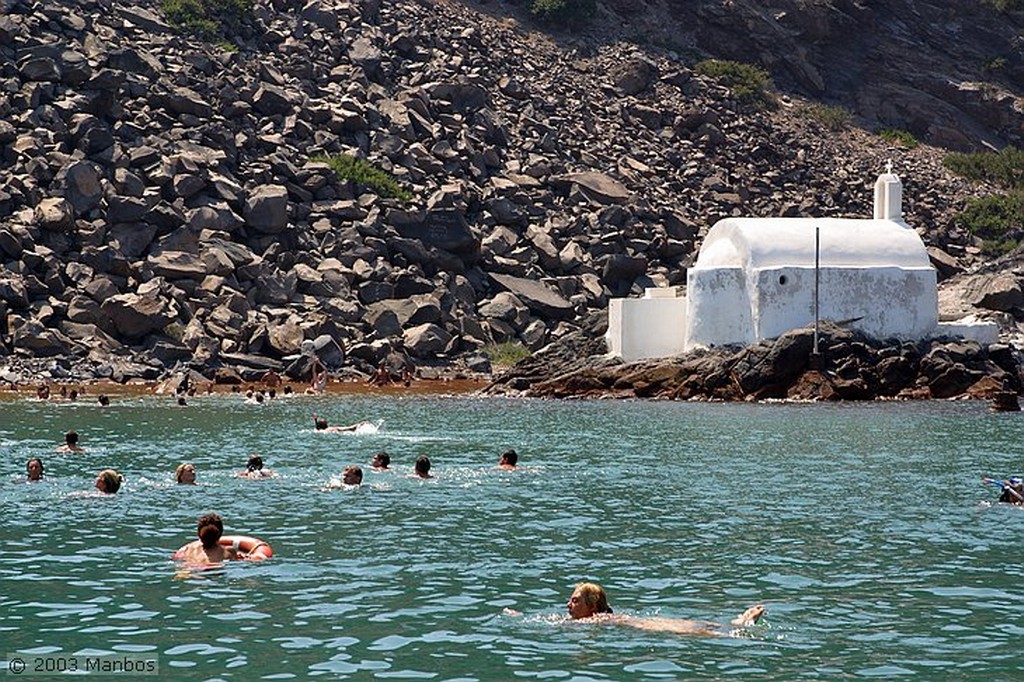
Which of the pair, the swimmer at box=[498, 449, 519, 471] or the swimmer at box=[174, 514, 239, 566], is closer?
the swimmer at box=[174, 514, 239, 566]

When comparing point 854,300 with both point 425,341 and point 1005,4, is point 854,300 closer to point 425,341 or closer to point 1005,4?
point 425,341

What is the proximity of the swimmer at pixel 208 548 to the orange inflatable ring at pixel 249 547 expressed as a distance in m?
0.20

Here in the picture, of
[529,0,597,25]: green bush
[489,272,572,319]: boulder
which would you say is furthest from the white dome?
[529,0,597,25]: green bush

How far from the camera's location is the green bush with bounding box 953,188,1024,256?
86.4 meters

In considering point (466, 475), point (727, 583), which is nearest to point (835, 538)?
point (727, 583)

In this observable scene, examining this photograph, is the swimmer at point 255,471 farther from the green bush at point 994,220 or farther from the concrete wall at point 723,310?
the green bush at point 994,220

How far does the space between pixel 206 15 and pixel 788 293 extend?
143 ft

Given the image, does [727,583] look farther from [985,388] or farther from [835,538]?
[985,388]

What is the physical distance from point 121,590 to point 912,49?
10003 cm

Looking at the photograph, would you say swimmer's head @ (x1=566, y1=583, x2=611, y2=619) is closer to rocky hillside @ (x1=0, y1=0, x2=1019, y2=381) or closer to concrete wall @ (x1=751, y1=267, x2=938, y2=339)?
concrete wall @ (x1=751, y1=267, x2=938, y2=339)

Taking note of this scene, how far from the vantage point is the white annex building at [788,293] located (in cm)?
Result: 6128

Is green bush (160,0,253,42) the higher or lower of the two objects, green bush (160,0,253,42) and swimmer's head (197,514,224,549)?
the higher

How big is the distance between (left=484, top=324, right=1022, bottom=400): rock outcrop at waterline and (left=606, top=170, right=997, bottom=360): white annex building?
1.56 m

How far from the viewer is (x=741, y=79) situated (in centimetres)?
9938
